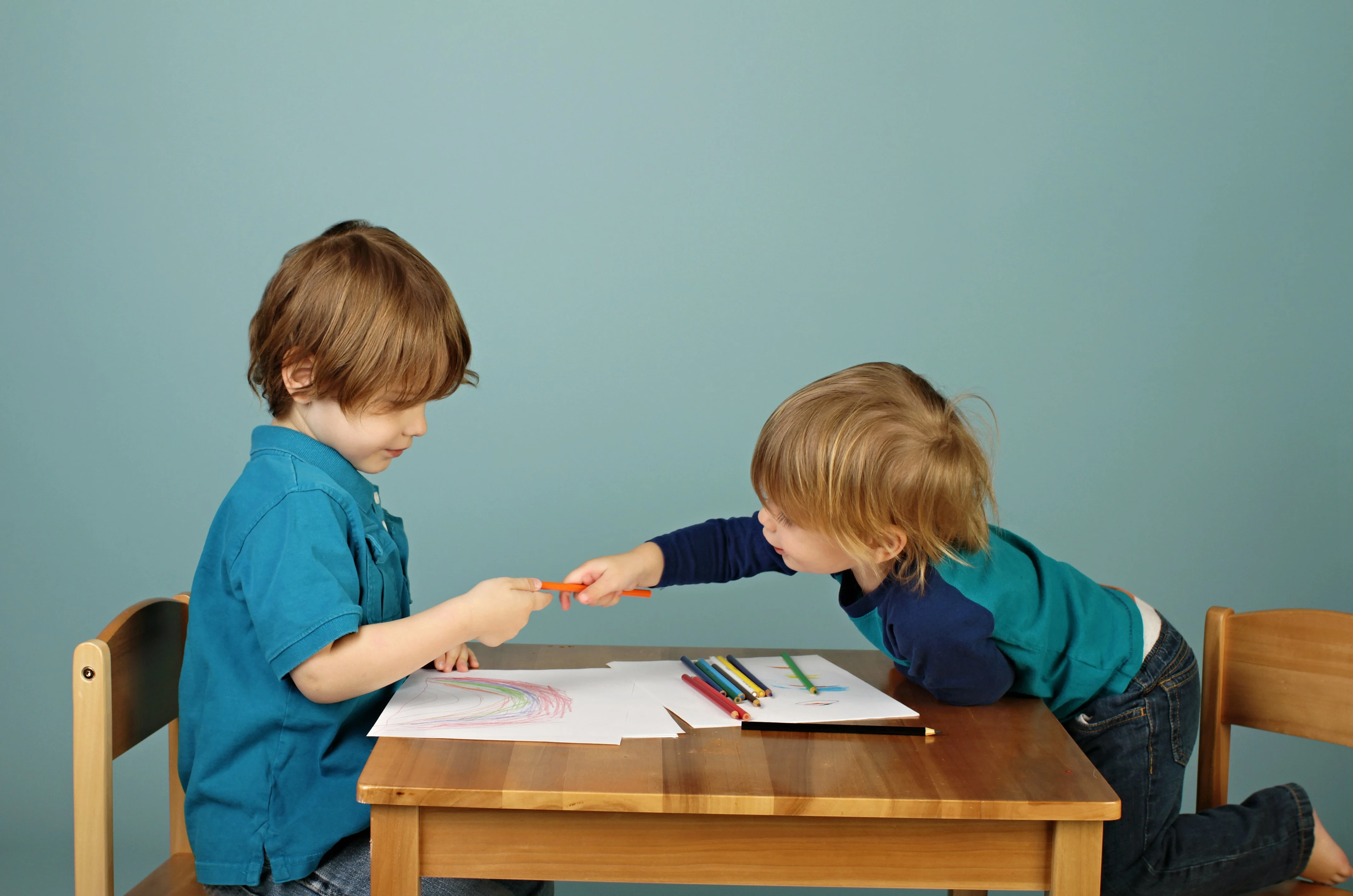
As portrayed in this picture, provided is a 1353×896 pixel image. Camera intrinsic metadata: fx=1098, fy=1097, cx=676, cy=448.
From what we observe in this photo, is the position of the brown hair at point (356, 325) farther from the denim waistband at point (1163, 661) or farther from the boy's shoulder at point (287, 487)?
the denim waistband at point (1163, 661)

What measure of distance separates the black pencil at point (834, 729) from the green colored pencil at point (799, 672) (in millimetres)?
136

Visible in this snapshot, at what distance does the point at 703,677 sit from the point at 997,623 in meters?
0.34

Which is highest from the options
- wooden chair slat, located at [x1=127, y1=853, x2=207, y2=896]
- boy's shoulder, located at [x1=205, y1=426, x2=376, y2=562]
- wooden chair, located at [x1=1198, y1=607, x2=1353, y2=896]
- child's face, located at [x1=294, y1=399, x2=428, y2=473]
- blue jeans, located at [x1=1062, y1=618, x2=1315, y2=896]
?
child's face, located at [x1=294, y1=399, x2=428, y2=473]

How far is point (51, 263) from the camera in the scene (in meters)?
2.31

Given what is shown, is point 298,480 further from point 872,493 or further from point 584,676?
point 872,493

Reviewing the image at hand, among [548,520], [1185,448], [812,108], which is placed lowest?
[548,520]

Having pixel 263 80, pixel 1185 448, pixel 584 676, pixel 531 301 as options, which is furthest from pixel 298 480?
pixel 1185 448

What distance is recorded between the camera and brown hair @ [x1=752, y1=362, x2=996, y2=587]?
1.26m

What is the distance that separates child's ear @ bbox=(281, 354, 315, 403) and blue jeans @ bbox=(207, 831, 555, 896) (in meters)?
0.48

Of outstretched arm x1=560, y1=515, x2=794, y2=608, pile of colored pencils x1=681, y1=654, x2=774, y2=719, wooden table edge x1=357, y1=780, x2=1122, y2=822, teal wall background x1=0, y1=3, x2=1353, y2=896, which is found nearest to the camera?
wooden table edge x1=357, y1=780, x2=1122, y2=822

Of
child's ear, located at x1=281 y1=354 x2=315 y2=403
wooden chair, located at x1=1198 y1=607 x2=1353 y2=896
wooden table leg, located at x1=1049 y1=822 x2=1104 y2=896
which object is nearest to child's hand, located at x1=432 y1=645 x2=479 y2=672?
child's ear, located at x1=281 y1=354 x2=315 y2=403

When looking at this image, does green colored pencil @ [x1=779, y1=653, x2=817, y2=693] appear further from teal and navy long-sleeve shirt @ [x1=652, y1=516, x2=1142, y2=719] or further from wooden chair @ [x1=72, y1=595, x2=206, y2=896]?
wooden chair @ [x1=72, y1=595, x2=206, y2=896]

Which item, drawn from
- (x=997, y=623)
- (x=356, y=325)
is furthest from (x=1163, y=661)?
(x=356, y=325)

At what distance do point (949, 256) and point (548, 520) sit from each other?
1.07 m
